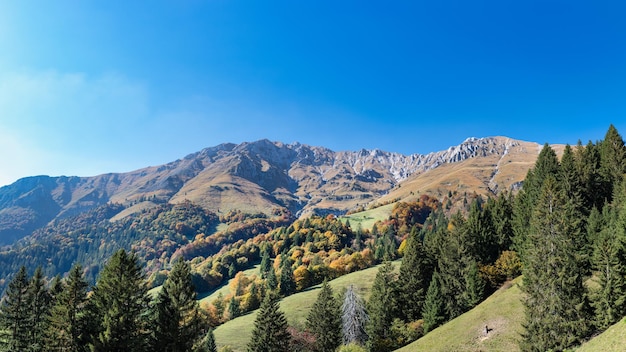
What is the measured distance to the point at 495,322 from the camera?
167 feet

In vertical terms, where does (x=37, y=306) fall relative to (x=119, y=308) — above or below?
below

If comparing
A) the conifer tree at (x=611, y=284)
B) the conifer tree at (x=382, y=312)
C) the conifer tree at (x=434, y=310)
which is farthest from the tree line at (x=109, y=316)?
the conifer tree at (x=611, y=284)

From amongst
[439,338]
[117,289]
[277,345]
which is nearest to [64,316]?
[117,289]

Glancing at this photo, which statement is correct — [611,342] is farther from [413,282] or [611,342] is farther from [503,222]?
[503,222]

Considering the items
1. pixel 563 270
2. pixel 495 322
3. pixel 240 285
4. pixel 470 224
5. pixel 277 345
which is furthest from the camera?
pixel 240 285

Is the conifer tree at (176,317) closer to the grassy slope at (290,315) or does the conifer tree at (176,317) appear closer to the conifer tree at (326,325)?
the conifer tree at (326,325)

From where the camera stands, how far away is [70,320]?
38938mm

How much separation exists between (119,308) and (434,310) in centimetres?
5363

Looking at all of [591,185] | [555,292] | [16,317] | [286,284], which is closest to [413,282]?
[555,292]

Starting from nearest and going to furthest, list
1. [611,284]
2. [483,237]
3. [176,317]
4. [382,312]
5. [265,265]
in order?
[611,284]
[176,317]
[382,312]
[483,237]
[265,265]

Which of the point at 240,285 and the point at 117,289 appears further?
the point at 240,285

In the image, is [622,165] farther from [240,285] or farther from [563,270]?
[240,285]

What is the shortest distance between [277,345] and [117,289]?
3127 centimetres

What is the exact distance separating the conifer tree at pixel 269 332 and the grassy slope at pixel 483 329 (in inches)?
826
